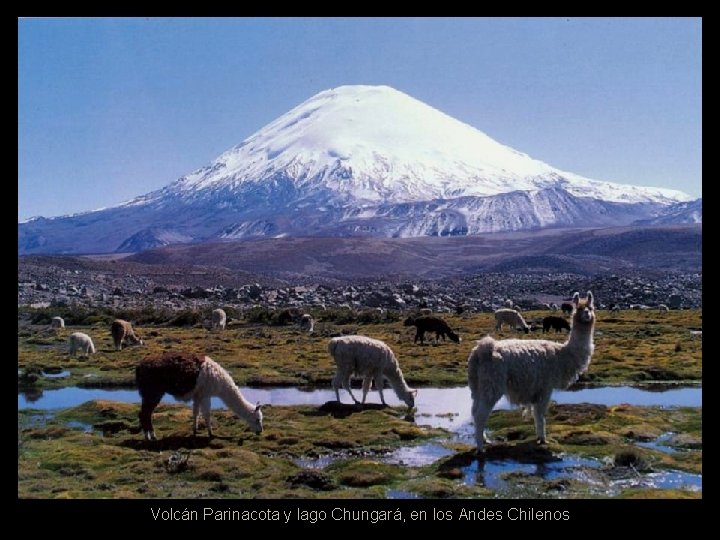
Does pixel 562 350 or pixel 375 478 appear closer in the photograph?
pixel 375 478

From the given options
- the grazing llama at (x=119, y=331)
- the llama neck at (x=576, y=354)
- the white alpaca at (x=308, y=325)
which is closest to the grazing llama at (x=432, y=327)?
the white alpaca at (x=308, y=325)

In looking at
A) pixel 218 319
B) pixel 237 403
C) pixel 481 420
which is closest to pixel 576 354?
pixel 481 420

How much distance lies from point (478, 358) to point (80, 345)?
74.3 ft

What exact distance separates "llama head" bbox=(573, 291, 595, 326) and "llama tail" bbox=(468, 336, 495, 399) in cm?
194

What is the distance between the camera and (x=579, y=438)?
15.5m

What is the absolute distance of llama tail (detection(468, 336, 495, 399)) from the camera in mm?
14578

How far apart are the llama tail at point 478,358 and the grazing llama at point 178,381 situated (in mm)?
5450

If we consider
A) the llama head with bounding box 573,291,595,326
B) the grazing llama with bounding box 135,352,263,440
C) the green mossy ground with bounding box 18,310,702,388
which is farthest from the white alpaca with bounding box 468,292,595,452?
the green mossy ground with bounding box 18,310,702,388

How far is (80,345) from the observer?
32.4 metres

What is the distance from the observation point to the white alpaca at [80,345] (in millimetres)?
32312

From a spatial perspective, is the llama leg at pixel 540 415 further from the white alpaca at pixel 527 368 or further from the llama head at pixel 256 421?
the llama head at pixel 256 421

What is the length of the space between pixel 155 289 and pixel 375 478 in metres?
89.9
